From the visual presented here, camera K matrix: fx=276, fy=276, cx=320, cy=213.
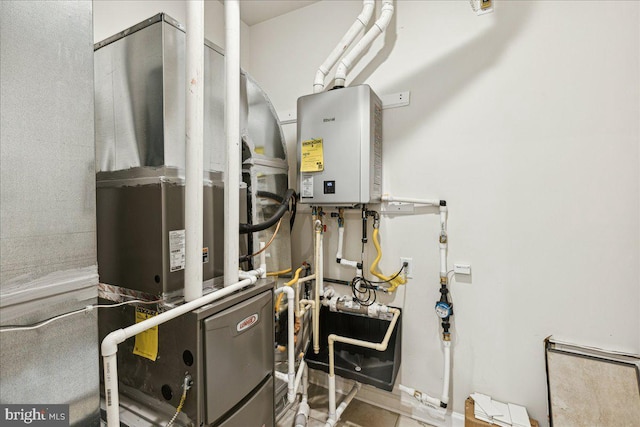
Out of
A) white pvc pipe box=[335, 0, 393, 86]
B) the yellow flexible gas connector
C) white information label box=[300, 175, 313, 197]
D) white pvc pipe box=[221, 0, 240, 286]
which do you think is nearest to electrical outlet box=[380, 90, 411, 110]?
white pvc pipe box=[335, 0, 393, 86]

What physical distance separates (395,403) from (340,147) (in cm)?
178

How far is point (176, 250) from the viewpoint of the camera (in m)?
0.97

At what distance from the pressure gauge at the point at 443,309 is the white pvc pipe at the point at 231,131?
1.26 meters

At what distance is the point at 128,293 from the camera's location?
1016 millimetres

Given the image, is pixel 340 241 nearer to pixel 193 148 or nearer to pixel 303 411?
pixel 303 411

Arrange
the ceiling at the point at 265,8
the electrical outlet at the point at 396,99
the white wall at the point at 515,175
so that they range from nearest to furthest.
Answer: the white wall at the point at 515,175, the electrical outlet at the point at 396,99, the ceiling at the point at 265,8

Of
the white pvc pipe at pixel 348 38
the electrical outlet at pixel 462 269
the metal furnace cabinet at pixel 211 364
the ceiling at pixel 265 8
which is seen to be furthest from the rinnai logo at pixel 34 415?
the ceiling at pixel 265 8

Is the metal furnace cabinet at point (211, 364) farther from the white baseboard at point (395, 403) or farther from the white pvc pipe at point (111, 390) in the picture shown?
the white baseboard at point (395, 403)

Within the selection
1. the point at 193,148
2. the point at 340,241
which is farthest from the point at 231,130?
the point at 340,241

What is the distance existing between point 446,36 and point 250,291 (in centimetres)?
188

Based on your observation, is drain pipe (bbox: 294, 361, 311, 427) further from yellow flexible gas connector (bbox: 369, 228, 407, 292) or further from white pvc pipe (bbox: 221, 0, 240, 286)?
white pvc pipe (bbox: 221, 0, 240, 286)

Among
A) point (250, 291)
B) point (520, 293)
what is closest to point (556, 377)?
point (520, 293)

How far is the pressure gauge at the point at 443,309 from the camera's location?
5.43 ft

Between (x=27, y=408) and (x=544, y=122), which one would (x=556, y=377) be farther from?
(x=27, y=408)
